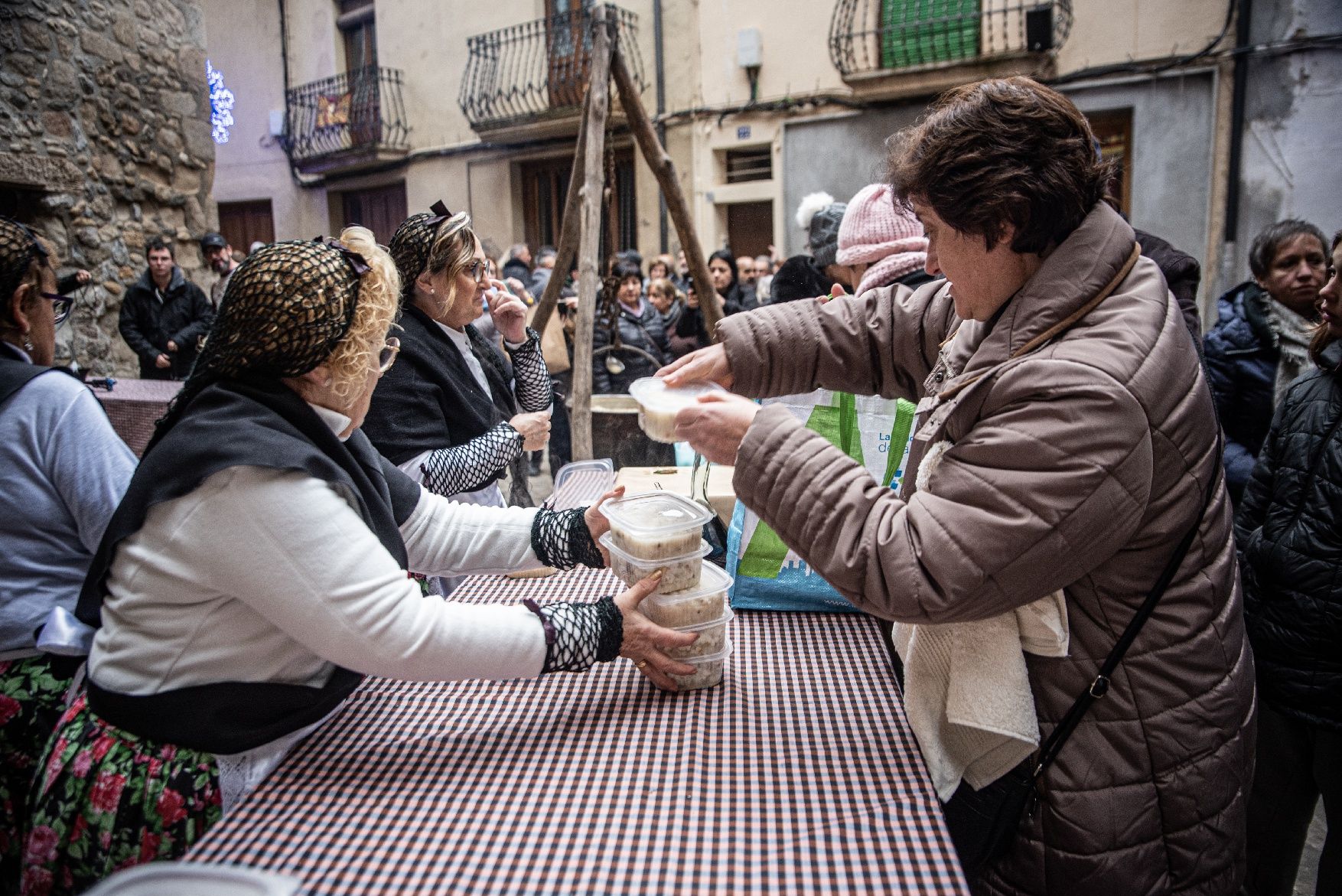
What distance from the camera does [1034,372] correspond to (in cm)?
120

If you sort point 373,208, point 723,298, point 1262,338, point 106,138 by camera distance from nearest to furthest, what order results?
point 1262,338 < point 106,138 < point 723,298 < point 373,208

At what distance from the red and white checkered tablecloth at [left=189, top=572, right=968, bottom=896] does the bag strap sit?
0.80ft

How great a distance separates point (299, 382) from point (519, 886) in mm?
877

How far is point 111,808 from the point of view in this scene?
137 centimetres

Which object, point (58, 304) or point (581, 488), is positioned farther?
point (581, 488)

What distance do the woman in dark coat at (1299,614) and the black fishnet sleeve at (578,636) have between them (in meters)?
1.72

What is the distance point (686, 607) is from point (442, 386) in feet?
4.21

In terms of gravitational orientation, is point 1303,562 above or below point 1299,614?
above

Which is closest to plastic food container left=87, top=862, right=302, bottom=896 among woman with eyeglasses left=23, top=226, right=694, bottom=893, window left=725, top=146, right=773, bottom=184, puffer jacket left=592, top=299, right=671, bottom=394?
woman with eyeglasses left=23, top=226, right=694, bottom=893

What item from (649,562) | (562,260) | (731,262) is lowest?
(649,562)

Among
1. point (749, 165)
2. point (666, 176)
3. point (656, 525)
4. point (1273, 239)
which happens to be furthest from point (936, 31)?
point (656, 525)

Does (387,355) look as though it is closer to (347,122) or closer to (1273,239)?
(1273,239)

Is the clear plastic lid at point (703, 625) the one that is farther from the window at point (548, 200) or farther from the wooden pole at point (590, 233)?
the window at point (548, 200)

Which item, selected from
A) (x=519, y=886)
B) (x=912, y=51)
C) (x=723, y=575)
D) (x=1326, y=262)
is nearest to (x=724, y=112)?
(x=912, y=51)
